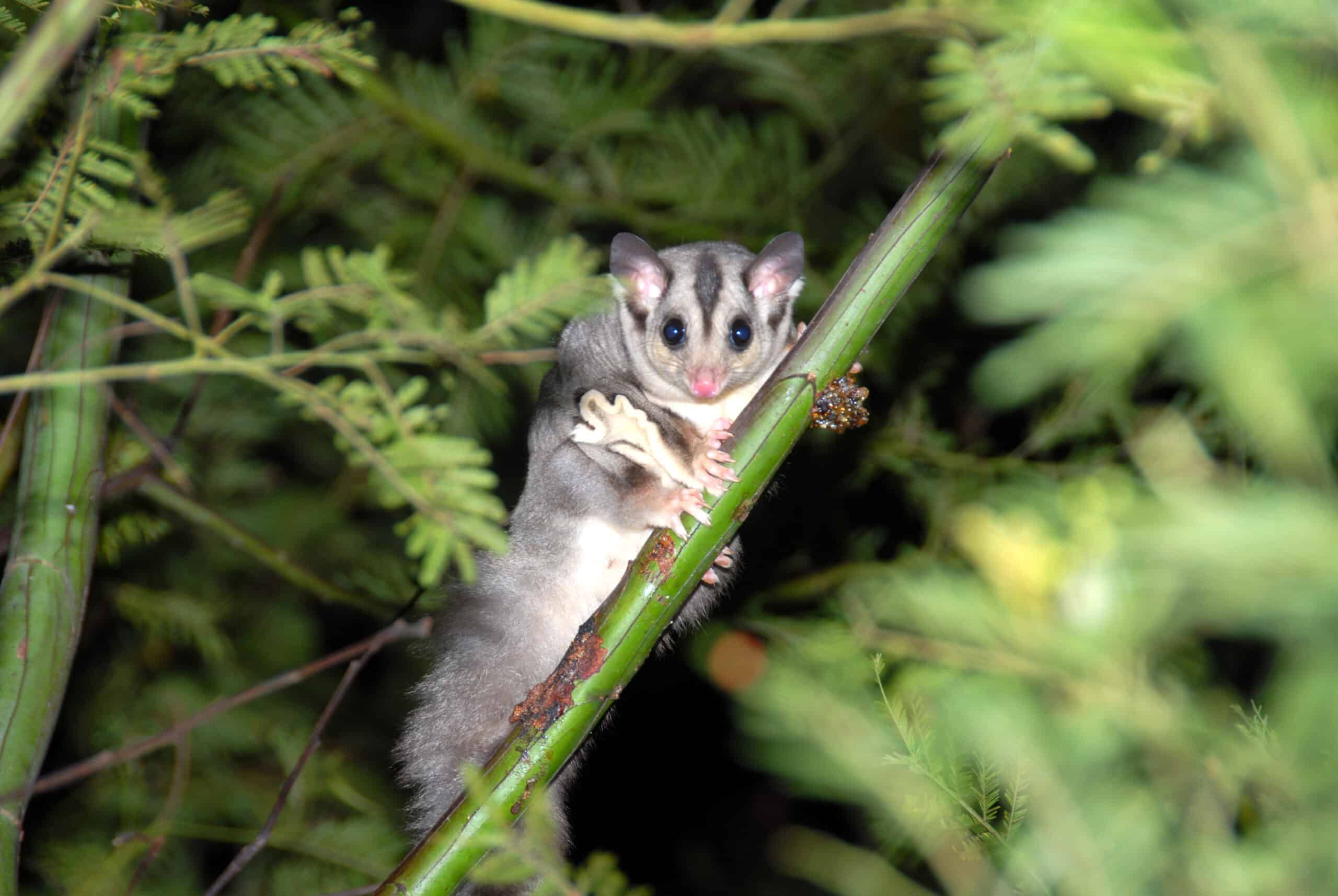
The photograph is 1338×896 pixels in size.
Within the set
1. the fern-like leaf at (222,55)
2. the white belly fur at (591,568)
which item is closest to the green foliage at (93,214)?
the fern-like leaf at (222,55)

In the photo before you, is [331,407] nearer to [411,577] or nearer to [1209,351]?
[1209,351]

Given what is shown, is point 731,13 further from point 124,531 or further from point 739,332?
point 124,531

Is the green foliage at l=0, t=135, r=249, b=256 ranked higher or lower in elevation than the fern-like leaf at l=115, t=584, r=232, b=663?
higher

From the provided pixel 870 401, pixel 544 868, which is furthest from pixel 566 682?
pixel 870 401

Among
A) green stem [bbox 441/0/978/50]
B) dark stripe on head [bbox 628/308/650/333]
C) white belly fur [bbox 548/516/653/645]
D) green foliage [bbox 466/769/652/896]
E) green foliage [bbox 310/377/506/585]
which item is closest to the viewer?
green stem [bbox 441/0/978/50]

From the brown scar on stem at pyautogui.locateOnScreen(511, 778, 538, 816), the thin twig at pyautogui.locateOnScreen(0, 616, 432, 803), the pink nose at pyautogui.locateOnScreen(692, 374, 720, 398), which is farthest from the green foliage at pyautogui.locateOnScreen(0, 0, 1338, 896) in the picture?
the pink nose at pyautogui.locateOnScreen(692, 374, 720, 398)

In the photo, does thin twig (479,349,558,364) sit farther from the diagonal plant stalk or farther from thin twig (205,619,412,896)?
thin twig (205,619,412,896)

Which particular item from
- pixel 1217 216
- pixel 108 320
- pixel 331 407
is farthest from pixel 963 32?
pixel 108 320
